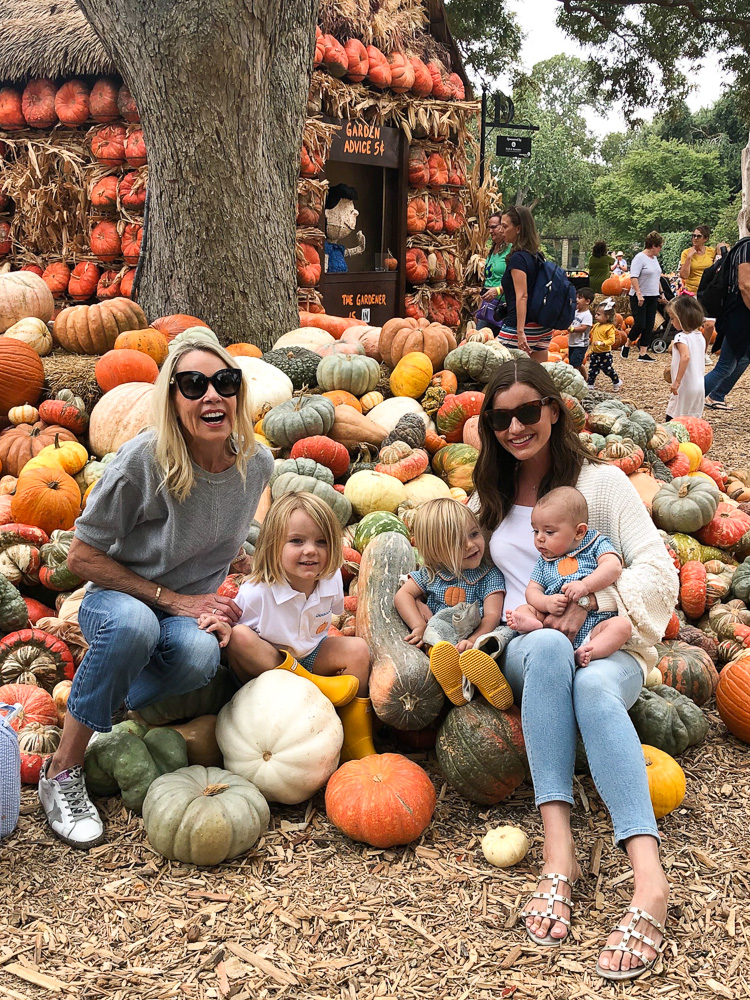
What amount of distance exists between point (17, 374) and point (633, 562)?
3.99 metres

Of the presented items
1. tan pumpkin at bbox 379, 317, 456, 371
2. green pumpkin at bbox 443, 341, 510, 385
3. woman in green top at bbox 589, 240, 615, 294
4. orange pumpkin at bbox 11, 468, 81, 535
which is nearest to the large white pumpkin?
orange pumpkin at bbox 11, 468, 81, 535

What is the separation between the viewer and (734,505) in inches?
203

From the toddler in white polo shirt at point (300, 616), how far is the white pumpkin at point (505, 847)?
0.58 meters

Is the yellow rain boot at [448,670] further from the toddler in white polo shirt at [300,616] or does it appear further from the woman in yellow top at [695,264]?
the woman in yellow top at [695,264]

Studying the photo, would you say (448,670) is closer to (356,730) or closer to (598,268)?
(356,730)

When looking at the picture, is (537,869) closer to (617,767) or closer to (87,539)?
(617,767)

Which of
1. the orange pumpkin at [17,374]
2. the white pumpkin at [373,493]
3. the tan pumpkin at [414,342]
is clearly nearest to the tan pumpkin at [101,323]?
the orange pumpkin at [17,374]

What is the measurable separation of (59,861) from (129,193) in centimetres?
802

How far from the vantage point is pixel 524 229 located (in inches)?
274

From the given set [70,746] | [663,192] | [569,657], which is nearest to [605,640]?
[569,657]

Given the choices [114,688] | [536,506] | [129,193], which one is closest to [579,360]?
[129,193]

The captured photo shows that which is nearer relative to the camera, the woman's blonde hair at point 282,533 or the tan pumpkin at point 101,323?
the woman's blonde hair at point 282,533

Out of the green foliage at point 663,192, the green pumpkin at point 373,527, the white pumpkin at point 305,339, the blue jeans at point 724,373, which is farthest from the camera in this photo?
the green foliage at point 663,192

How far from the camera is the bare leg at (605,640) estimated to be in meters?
2.62
